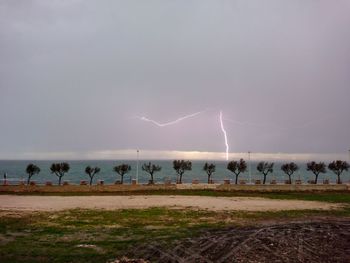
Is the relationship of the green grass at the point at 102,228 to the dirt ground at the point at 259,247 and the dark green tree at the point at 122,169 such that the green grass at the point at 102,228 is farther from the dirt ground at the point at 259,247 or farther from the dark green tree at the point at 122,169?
Result: the dark green tree at the point at 122,169

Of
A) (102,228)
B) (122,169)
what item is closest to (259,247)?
(102,228)

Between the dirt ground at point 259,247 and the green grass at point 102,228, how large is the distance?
1.57m

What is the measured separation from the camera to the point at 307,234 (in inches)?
885

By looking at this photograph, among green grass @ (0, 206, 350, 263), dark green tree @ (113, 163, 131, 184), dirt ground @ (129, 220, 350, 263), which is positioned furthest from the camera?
dark green tree @ (113, 163, 131, 184)

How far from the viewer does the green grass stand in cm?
1909

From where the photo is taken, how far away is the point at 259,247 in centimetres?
1950

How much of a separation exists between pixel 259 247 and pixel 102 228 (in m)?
10.3

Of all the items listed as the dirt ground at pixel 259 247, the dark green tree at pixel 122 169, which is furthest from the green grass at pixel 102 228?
the dark green tree at pixel 122 169

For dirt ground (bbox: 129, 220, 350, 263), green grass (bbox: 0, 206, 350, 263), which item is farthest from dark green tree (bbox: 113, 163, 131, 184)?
dirt ground (bbox: 129, 220, 350, 263)

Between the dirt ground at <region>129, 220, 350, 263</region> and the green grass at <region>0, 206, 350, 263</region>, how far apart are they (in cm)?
157

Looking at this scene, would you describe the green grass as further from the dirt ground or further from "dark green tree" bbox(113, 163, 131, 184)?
"dark green tree" bbox(113, 163, 131, 184)

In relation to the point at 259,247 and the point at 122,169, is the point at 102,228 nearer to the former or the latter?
A: the point at 259,247

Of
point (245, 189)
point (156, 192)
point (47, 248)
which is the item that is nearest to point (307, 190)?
point (245, 189)

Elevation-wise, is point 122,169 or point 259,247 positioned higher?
point 122,169
